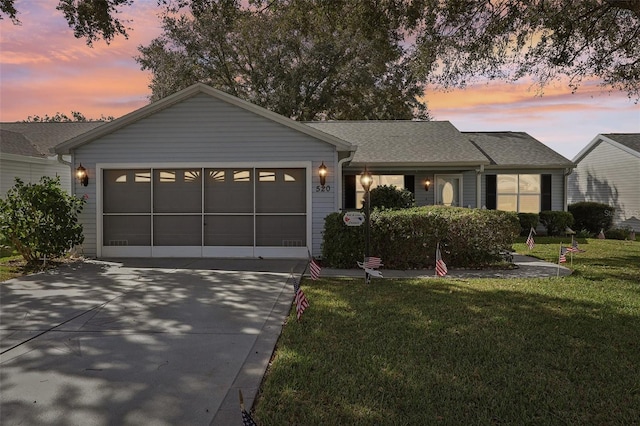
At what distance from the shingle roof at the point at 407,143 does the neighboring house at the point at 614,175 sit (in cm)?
961

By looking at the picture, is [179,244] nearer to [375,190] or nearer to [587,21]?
[375,190]

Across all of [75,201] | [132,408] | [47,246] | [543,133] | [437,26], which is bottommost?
[132,408]

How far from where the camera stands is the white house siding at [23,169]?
15.6 metres

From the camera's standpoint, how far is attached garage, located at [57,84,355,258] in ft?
35.9

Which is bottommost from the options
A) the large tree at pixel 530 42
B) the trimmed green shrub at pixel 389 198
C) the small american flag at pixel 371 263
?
the small american flag at pixel 371 263

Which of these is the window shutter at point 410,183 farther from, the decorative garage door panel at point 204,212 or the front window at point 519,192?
the decorative garage door panel at point 204,212

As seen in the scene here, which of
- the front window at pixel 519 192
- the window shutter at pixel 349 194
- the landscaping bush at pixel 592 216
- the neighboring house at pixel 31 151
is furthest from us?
the landscaping bush at pixel 592 216

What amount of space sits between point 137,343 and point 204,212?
669 centimetres

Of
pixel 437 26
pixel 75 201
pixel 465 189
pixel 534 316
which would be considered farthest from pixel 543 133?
pixel 75 201

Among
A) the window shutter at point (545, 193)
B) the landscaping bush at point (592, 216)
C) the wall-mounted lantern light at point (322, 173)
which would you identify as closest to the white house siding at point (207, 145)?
the wall-mounted lantern light at point (322, 173)

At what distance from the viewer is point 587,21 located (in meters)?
10.8

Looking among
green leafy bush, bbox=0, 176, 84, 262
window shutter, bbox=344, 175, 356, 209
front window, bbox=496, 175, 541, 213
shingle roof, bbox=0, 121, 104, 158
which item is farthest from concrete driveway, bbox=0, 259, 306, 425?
front window, bbox=496, 175, 541, 213

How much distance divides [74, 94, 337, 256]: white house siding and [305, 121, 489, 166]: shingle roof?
4.91 meters

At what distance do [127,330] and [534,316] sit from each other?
5.23 metres
